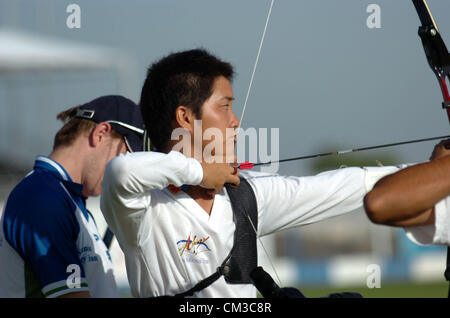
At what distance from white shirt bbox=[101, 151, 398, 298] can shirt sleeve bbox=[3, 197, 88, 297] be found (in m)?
0.26

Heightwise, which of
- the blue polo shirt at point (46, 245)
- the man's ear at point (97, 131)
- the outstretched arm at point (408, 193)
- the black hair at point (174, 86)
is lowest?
the blue polo shirt at point (46, 245)

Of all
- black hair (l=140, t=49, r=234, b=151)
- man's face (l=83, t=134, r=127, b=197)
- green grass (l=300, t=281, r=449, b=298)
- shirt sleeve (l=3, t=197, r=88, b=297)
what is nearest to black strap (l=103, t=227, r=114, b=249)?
man's face (l=83, t=134, r=127, b=197)

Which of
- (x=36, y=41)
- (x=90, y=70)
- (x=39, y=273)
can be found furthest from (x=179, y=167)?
(x=90, y=70)

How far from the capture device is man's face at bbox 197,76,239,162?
2305mm

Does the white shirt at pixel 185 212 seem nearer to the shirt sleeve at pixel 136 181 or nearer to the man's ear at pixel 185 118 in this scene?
the shirt sleeve at pixel 136 181

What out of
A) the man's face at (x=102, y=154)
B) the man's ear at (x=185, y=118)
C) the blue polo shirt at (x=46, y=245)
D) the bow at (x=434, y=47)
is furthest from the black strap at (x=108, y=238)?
the bow at (x=434, y=47)

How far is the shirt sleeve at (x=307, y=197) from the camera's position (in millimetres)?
2324

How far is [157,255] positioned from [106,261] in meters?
0.59

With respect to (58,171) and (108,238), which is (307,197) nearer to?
(58,171)

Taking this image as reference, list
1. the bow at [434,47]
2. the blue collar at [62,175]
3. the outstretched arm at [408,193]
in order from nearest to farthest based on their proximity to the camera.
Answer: the outstretched arm at [408,193], the bow at [434,47], the blue collar at [62,175]

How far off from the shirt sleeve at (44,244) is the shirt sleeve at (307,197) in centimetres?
74

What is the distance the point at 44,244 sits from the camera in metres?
2.36

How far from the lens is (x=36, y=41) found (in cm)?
1739

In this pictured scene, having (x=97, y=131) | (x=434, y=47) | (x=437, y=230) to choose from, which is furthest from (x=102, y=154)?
(x=437, y=230)
